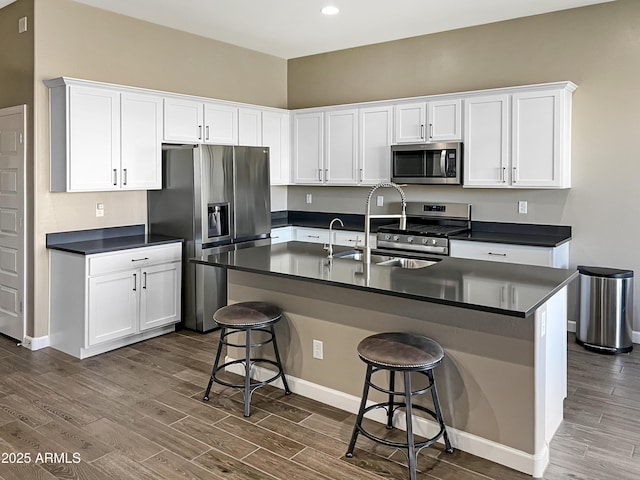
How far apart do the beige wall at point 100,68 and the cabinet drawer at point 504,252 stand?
10.1 feet

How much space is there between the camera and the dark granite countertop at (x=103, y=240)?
14.3ft

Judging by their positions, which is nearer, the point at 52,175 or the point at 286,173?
the point at 52,175

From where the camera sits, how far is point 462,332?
2.77m

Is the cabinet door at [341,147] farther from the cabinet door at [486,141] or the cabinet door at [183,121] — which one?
the cabinet door at [183,121]

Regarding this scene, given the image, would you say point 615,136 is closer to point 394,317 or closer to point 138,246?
point 394,317

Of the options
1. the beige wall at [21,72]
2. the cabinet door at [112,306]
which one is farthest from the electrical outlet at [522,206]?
the beige wall at [21,72]

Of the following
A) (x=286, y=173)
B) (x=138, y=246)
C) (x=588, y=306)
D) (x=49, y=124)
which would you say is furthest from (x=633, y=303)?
(x=49, y=124)

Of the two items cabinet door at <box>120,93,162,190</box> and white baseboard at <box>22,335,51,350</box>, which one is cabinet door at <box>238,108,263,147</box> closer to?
cabinet door at <box>120,93,162,190</box>

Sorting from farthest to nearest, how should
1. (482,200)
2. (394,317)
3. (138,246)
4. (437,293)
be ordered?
(482,200) → (138,246) → (394,317) → (437,293)

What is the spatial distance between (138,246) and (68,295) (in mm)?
678

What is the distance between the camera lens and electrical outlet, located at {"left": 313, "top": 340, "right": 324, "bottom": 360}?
337 cm

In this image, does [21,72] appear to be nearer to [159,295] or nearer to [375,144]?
[159,295]

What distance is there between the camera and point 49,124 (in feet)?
14.4

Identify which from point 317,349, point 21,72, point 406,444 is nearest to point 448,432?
point 406,444
